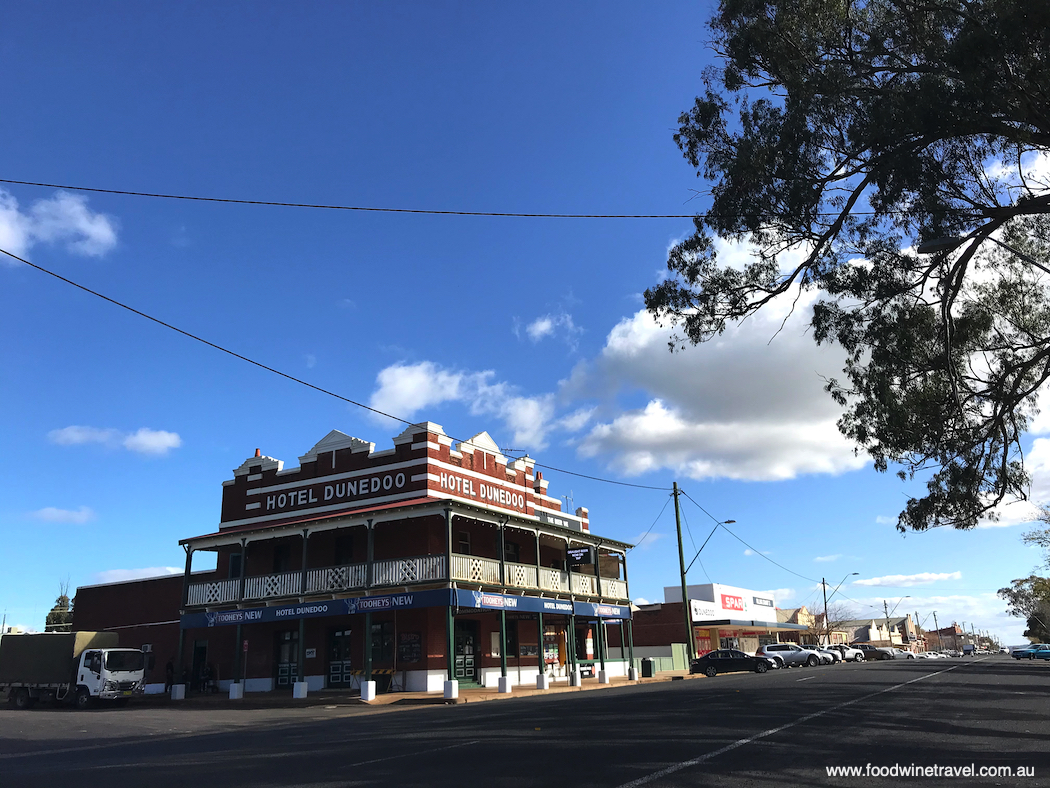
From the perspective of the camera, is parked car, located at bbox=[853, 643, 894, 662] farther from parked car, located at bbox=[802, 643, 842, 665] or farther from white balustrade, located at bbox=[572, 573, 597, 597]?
white balustrade, located at bbox=[572, 573, 597, 597]

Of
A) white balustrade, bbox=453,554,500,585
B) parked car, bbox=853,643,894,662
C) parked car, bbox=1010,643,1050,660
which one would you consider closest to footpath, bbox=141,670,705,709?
white balustrade, bbox=453,554,500,585

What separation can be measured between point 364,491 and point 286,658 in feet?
23.6

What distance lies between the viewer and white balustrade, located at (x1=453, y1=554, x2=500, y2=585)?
26.2m

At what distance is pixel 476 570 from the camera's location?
27.1 m

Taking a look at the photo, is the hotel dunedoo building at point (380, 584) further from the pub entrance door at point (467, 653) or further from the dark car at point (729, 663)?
the dark car at point (729, 663)

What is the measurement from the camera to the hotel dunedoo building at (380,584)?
2714 cm

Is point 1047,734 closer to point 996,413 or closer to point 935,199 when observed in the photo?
point 996,413

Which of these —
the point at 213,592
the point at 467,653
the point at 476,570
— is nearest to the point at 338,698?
the point at 467,653

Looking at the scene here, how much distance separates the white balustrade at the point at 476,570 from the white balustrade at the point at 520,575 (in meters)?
0.69

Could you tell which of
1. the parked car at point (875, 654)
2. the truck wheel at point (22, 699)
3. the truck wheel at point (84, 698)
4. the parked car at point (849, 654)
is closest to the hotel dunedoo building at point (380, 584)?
the truck wheel at point (84, 698)

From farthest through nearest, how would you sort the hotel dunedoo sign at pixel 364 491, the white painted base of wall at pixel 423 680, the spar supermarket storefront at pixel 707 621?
the spar supermarket storefront at pixel 707 621 < the hotel dunedoo sign at pixel 364 491 < the white painted base of wall at pixel 423 680

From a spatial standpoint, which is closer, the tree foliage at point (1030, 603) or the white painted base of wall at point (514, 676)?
the white painted base of wall at point (514, 676)

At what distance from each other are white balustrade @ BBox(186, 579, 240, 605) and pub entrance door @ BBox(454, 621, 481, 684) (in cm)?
855

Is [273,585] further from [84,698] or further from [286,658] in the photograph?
[84,698]
